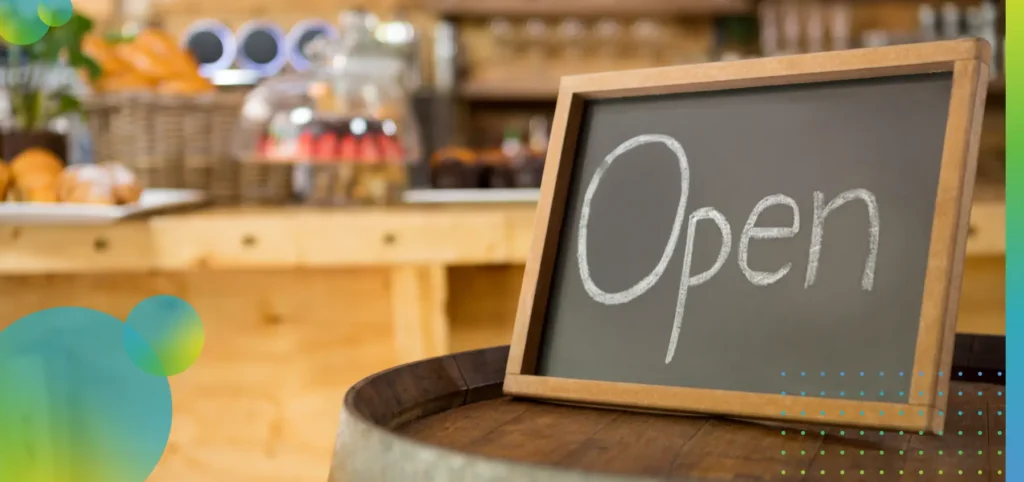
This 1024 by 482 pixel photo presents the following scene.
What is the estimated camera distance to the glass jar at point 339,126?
190 centimetres

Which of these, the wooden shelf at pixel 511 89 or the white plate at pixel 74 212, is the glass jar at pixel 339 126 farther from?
the wooden shelf at pixel 511 89

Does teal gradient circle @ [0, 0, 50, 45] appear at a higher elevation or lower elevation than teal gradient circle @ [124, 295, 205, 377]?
higher

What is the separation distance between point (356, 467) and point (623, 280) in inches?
9.4

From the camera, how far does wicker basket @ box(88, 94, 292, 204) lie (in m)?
2.01

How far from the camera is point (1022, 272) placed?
→ 414 mm

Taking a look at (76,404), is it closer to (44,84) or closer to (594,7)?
(44,84)

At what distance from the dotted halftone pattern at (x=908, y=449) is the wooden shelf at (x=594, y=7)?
A: 396 cm

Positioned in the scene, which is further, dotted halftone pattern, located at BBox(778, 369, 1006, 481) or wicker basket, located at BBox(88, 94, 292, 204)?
wicker basket, located at BBox(88, 94, 292, 204)

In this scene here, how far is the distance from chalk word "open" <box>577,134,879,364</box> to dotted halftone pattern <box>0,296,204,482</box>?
134 cm

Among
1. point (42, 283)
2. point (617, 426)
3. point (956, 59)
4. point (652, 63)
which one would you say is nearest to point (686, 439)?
point (617, 426)

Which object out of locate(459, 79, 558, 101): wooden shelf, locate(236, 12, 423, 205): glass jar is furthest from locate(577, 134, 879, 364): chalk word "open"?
locate(459, 79, 558, 101): wooden shelf

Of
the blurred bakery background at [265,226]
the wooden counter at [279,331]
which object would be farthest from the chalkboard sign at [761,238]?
the wooden counter at [279,331]

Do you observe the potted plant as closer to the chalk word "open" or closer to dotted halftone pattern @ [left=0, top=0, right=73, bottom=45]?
dotted halftone pattern @ [left=0, top=0, right=73, bottom=45]

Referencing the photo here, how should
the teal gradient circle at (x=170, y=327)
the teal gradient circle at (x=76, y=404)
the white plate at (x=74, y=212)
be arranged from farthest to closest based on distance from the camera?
1. the teal gradient circle at (x=170, y=327)
2. the teal gradient circle at (x=76, y=404)
3. the white plate at (x=74, y=212)
